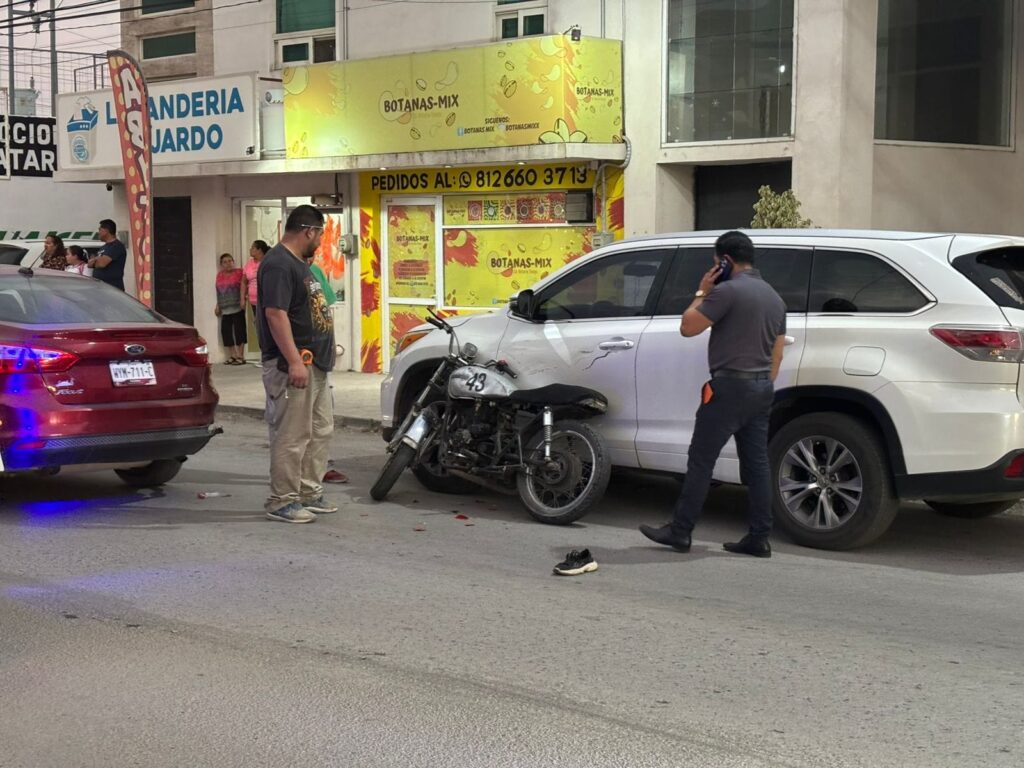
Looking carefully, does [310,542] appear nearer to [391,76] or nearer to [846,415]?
[846,415]

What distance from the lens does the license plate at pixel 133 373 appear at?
28.9ft

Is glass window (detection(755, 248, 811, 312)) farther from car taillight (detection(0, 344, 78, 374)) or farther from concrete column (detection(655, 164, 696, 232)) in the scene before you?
concrete column (detection(655, 164, 696, 232))

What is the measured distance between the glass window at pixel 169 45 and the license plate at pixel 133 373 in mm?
12898

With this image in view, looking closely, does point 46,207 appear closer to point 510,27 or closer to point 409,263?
point 409,263

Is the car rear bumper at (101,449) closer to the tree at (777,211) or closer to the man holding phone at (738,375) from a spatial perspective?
the man holding phone at (738,375)

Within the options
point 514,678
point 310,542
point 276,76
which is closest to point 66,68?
point 276,76

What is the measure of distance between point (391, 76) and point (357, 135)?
938 millimetres

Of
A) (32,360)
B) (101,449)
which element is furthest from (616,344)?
(32,360)

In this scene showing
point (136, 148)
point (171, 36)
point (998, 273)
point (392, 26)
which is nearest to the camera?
point (998, 273)

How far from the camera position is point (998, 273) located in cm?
766

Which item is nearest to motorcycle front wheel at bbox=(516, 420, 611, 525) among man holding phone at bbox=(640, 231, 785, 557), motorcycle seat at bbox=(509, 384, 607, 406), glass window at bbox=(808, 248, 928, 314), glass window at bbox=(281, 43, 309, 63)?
motorcycle seat at bbox=(509, 384, 607, 406)

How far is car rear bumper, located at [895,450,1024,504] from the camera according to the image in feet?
24.1

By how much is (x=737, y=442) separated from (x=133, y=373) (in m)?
4.11

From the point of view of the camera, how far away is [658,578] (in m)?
7.21
